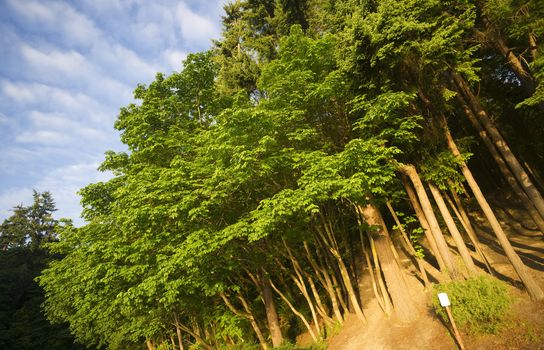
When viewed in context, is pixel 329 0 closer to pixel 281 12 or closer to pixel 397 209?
pixel 281 12

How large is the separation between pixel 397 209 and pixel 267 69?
13185mm

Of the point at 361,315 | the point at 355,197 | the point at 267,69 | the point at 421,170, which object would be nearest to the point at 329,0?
the point at 267,69

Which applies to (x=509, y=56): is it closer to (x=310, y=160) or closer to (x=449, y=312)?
(x=310, y=160)

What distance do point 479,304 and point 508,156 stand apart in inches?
244

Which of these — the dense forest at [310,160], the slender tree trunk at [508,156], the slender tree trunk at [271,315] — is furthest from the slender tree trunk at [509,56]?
the slender tree trunk at [271,315]

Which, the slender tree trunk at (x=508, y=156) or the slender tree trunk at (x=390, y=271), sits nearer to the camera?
the slender tree trunk at (x=508, y=156)

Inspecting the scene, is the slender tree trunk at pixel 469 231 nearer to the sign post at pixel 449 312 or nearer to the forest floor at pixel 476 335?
the forest floor at pixel 476 335

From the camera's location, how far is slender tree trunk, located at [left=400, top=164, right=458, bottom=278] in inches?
430

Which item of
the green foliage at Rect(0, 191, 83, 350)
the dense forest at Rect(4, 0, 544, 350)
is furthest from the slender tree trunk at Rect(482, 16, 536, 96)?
the green foliage at Rect(0, 191, 83, 350)

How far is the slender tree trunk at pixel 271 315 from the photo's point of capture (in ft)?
44.2

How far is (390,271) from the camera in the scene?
12.0 m

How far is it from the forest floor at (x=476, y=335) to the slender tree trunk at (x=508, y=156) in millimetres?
2595

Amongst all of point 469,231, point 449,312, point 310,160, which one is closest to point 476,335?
point 449,312

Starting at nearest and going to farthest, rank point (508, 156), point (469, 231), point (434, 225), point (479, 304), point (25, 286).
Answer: point (479, 304), point (434, 225), point (508, 156), point (469, 231), point (25, 286)
